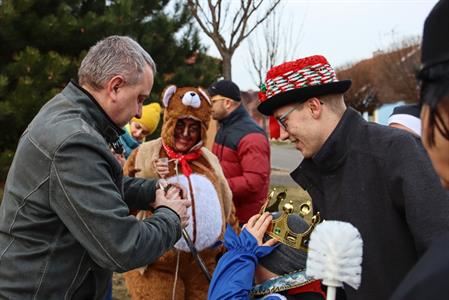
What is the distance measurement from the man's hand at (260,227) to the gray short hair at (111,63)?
0.82 m

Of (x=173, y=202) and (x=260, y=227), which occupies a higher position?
(x=173, y=202)

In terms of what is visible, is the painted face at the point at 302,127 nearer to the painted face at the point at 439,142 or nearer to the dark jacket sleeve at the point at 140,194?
the dark jacket sleeve at the point at 140,194

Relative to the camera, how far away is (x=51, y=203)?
5.82ft

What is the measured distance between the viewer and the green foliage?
664 centimetres

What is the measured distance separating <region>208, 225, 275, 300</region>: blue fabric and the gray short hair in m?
0.84

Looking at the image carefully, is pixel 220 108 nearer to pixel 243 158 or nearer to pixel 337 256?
pixel 243 158

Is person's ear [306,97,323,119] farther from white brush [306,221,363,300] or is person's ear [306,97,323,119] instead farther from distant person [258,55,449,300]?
white brush [306,221,363,300]

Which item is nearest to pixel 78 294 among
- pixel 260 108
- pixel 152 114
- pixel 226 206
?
pixel 260 108

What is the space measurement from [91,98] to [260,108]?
2.38 feet

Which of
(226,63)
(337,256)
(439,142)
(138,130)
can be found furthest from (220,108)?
(226,63)

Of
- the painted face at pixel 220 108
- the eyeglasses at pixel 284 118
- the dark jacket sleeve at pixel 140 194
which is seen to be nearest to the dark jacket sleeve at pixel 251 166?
Result: the painted face at pixel 220 108

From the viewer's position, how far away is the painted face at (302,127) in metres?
2.05

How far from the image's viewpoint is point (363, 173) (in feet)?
6.17

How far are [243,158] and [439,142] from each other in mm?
3437
